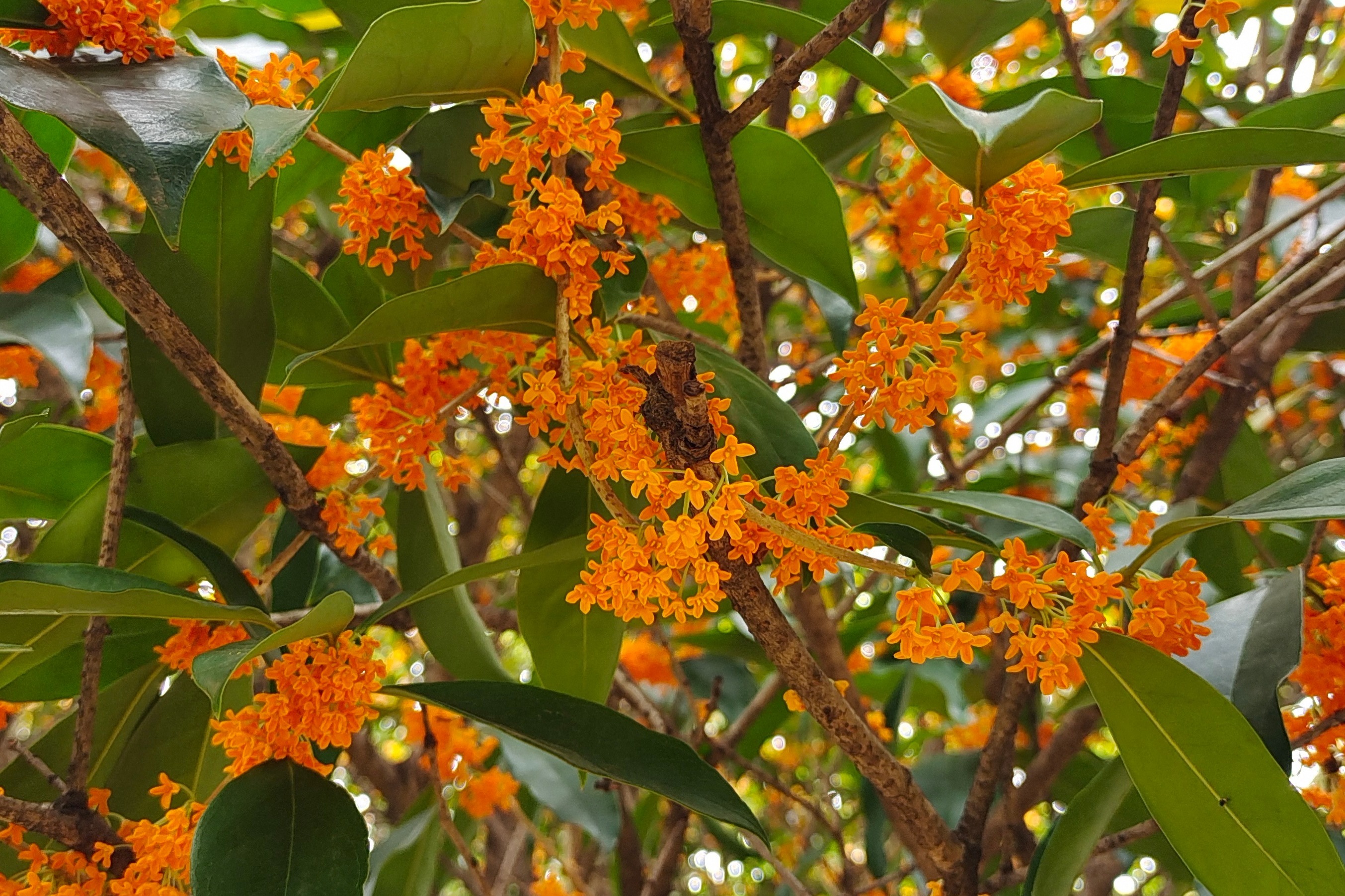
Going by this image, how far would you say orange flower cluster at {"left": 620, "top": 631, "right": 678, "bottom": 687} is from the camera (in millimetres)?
1946

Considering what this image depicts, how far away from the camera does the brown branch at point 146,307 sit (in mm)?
650

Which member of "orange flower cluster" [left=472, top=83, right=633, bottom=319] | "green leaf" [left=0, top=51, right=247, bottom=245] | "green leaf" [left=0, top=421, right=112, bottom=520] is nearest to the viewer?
"green leaf" [left=0, top=51, right=247, bottom=245]

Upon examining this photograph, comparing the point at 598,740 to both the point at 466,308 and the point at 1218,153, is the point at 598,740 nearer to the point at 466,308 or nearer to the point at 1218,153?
the point at 466,308

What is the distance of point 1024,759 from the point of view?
164 centimetres

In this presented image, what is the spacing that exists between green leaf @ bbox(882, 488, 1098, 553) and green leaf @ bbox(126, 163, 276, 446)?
1.96 feet

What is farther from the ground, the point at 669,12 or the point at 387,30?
the point at 669,12

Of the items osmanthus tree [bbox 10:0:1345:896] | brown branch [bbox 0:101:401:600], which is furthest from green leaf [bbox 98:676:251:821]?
brown branch [bbox 0:101:401:600]

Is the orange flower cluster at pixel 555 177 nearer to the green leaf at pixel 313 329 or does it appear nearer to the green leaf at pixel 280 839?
the green leaf at pixel 313 329

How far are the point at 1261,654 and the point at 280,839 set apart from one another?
31.6 inches

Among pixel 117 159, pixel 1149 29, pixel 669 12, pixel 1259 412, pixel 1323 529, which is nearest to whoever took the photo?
pixel 117 159

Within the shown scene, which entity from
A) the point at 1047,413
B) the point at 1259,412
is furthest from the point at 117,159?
the point at 1259,412

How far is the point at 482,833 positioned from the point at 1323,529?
2341 millimetres

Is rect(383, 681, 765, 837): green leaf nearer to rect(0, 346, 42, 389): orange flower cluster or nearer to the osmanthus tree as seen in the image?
the osmanthus tree

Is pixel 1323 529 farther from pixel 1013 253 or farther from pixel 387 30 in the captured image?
pixel 387 30
